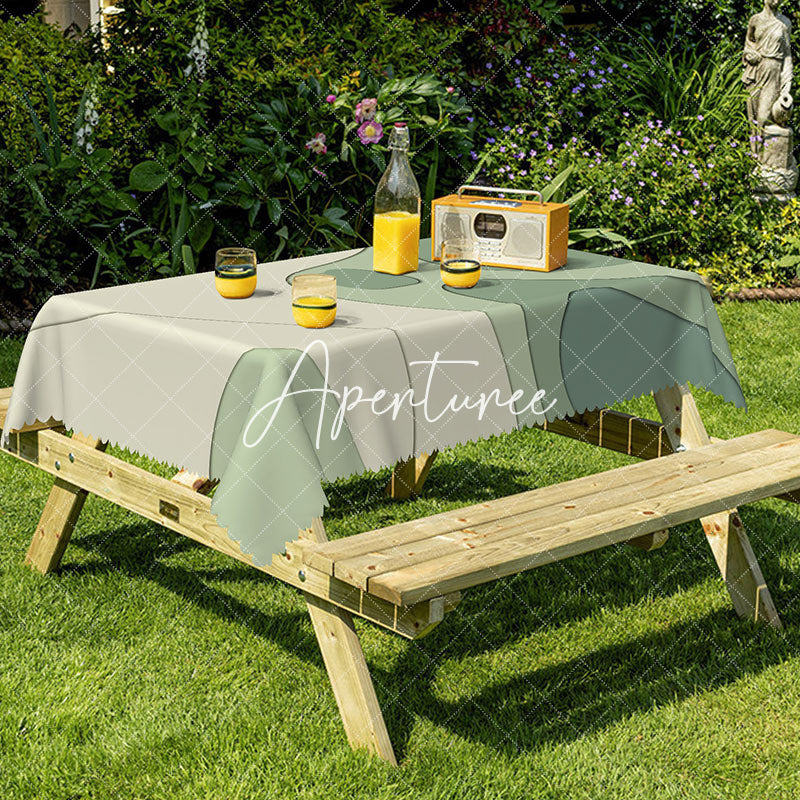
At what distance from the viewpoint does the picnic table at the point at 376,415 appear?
8.87 ft

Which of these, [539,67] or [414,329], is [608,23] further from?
[414,329]

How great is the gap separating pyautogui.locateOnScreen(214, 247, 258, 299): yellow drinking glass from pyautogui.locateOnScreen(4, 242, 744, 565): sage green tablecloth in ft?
0.14

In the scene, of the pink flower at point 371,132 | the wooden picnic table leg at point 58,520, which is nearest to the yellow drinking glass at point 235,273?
the wooden picnic table leg at point 58,520

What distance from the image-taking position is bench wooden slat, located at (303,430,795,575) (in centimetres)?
274

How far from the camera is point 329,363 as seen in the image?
281 cm

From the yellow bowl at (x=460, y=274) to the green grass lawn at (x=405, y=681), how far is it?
99 cm

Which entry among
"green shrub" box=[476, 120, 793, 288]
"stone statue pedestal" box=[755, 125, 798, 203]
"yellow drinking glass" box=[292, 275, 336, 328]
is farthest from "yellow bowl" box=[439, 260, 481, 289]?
"stone statue pedestal" box=[755, 125, 798, 203]

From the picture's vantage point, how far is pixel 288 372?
2.73 m

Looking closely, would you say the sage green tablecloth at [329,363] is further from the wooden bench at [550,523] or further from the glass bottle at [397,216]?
the wooden bench at [550,523]

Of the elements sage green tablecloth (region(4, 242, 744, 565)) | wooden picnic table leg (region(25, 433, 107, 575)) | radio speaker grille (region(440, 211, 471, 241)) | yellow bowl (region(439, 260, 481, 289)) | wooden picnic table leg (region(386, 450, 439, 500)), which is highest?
radio speaker grille (region(440, 211, 471, 241))

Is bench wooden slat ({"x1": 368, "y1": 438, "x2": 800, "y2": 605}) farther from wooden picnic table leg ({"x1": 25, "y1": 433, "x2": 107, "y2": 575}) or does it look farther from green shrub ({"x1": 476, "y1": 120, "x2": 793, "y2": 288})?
green shrub ({"x1": 476, "y1": 120, "x2": 793, "y2": 288})

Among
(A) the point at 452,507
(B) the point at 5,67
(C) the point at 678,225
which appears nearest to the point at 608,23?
(C) the point at 678,225

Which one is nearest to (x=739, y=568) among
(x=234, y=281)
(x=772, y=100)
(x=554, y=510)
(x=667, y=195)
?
(x=554, y=510)

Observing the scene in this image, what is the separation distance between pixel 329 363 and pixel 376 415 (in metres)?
0.19
